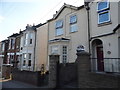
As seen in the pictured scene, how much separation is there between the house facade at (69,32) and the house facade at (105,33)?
102 cm

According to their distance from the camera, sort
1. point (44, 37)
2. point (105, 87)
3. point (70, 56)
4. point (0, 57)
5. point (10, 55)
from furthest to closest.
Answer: point (0, 57), point (10, 55), point (44, 37), point (70, 56), point (105, 87)

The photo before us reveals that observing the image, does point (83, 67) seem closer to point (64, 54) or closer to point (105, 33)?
point (105, 33)

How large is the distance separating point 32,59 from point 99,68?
10872mm

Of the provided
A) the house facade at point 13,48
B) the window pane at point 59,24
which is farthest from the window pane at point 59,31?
the house facade at point 13,48

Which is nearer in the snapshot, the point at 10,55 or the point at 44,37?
the point at 44,37

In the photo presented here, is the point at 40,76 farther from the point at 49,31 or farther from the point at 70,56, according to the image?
the point at 49,31

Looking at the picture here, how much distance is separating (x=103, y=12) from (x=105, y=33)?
1913 millimetres

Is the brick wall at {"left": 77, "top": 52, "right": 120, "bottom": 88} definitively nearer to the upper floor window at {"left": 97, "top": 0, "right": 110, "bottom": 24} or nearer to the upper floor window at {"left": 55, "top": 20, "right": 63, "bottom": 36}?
the upper floor window at {"left": 97, "top": 0, "right": 110, "bottom": 24}

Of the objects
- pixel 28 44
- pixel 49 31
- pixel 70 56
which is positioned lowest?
pixel 70 56

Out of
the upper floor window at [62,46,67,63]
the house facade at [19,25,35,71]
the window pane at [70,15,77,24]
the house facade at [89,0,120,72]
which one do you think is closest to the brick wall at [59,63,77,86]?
the house facade at [89,0,120,72]

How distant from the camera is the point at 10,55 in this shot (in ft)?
90.3

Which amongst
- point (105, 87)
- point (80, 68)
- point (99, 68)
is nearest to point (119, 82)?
point (105, 87)

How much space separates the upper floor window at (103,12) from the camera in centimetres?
1141

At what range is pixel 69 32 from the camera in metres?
15.4
